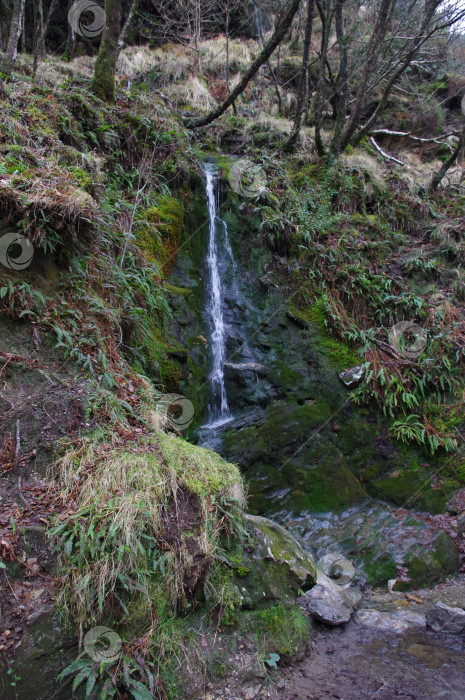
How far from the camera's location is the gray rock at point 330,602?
12.3 feet

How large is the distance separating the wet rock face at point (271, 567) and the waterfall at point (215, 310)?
2495 millimetres

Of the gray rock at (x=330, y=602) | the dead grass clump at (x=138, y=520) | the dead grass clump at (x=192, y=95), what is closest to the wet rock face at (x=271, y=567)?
the gray rock at (x=330, y=602)

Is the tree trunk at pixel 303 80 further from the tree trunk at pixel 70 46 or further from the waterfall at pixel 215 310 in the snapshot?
Result: the tree trunk at pixel 70 46

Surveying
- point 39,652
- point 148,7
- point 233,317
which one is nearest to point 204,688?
point 39,652

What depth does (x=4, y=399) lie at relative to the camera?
10.4 ft

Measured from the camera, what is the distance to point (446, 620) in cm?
378

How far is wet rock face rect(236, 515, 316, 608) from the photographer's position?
328 centimetres

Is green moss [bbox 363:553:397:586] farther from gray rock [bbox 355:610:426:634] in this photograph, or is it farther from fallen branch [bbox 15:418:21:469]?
fallen branch [bbox 15:418:21:469]

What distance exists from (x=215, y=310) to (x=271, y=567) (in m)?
4.63

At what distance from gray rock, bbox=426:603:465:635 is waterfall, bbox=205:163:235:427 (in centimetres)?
345

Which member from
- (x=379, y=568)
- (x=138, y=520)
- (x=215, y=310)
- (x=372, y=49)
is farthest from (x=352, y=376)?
(x=372, y=49)

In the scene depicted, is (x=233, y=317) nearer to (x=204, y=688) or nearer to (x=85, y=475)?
(x=85, y=475)

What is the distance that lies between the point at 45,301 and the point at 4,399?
1.13 metres

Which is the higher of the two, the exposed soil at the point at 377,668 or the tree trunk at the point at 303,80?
the tree trunk at the point at 303,80
